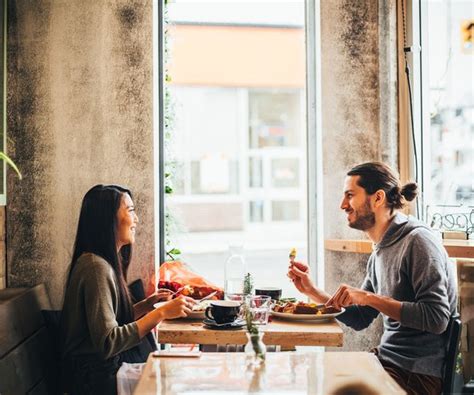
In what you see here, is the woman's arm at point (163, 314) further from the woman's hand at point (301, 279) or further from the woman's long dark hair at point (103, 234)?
the woman's hand at point (301, 279)

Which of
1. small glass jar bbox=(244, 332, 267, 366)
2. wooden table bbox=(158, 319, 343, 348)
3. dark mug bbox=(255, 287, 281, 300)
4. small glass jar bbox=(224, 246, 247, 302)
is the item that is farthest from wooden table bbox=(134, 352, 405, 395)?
small glass jar bbox=(224, 246, 247, 302)

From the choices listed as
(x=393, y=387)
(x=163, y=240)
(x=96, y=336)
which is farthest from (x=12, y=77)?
(x=393, y=387)

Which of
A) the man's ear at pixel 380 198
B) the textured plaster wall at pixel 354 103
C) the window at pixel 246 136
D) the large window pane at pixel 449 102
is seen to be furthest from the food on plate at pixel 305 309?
the window at pixel 246 136

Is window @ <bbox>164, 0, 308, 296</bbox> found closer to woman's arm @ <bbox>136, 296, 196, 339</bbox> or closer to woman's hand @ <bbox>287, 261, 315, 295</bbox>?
woman's hand @ <bbox>287, 261, 315, 295</bbox>

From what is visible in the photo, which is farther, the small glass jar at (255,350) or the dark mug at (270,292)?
the dark mug at (270,292)

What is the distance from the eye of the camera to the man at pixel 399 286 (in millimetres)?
2475

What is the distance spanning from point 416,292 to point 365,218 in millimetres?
439

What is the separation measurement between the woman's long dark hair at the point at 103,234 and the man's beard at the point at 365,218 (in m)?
1.06

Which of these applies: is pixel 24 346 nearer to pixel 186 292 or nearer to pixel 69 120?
pixel 186 292

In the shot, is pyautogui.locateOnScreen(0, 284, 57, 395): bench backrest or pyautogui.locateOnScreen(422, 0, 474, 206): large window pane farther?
pyautogui.locateOnScreen(422, 0, 474, 206): large window pane

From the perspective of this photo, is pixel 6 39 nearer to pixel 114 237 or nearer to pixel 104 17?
pixel 104 17

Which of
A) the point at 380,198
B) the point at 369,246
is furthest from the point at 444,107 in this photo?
the point at 380,198

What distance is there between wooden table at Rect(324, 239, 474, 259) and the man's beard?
426 millimetres

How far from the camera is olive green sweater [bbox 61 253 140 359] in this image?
2.48 meters
